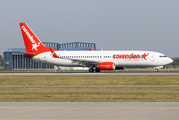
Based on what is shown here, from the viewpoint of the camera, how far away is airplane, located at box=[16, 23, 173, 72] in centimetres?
5328

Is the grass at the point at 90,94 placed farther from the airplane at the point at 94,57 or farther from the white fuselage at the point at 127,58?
the white fuselage at the point at 127,58

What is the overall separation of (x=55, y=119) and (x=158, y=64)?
4523 centimetres

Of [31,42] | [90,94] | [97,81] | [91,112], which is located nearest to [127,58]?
[31,42]

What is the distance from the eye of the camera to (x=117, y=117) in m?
11.5

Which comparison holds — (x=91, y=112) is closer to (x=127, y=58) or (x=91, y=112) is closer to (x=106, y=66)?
(x=106, y=66)

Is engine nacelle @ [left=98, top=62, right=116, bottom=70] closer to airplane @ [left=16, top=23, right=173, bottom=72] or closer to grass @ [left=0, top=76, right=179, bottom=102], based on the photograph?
airplane @ [left=16, top=23, right=173, bottom=72]

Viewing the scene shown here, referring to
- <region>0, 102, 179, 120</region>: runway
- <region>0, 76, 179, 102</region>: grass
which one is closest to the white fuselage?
<region>0, 76, 179, 102</region>: grass

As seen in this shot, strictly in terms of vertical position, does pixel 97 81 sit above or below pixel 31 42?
below

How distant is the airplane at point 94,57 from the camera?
53281 millimetres

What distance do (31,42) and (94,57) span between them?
13436mm

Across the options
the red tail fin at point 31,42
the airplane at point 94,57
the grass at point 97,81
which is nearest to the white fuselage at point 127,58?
the airplane at point 94,57

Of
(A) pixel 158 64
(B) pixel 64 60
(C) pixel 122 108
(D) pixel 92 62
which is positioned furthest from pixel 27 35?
(C) pixel 122 108

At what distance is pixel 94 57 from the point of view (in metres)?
55.7

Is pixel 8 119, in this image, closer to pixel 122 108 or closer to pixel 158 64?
pixel 122 108
